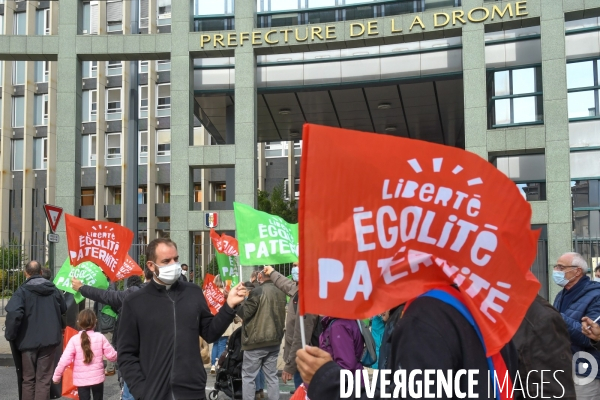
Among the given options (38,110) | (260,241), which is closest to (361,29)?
(260,241)

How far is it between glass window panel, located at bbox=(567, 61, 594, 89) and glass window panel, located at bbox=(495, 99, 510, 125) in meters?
1.68

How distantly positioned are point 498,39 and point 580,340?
14.0 metres

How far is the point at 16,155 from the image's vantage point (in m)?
55.0

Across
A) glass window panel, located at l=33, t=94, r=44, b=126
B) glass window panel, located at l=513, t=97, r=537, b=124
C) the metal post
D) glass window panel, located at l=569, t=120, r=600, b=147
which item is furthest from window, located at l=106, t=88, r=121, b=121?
glass window panel, located at l=569, t=120, r=600, b=147

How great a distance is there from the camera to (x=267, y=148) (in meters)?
57.2

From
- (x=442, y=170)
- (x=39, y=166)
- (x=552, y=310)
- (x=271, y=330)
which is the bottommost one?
(x=271, y=330)

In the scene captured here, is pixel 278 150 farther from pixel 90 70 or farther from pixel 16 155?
pixel 16 155

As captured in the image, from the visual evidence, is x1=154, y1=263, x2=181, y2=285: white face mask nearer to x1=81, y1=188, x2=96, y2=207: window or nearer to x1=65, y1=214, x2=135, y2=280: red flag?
x1=65, y1=214, x2=135, y2=280: red flag

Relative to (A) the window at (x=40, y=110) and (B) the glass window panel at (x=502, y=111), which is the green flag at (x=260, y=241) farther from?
(A) the window at (x=40, y=110)

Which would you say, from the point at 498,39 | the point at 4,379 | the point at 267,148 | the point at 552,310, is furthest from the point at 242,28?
the point at 267,148

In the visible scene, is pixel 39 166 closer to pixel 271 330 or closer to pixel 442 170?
pixel 271 330

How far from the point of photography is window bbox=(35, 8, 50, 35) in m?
53.8

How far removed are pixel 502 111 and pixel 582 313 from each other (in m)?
13.2

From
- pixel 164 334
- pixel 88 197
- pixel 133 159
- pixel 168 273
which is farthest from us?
pixel 88 197
